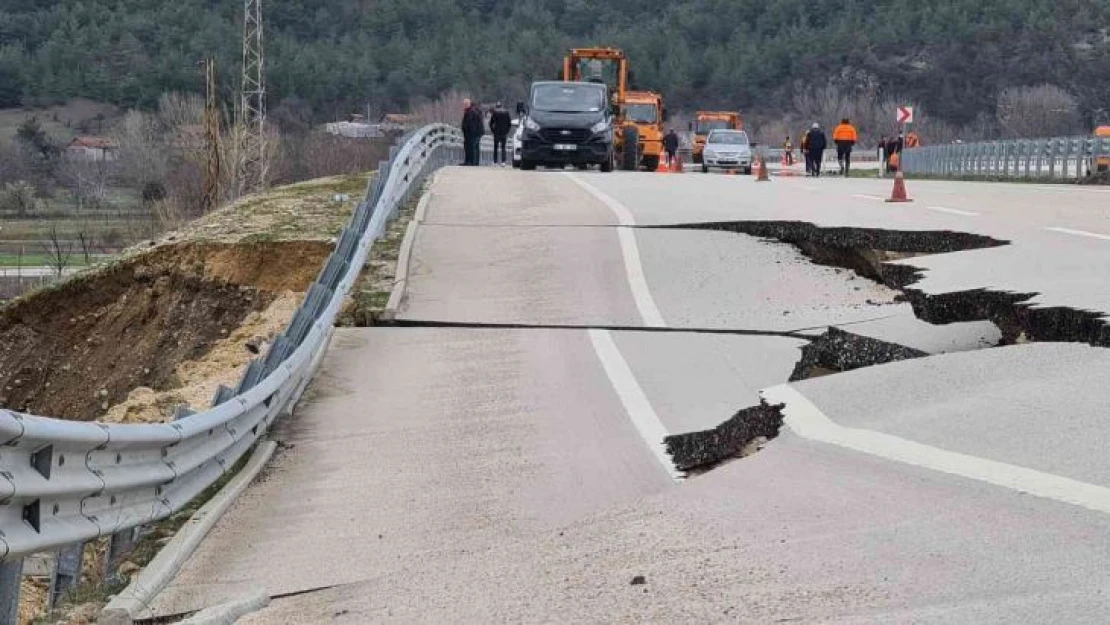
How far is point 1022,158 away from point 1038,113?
7752cm

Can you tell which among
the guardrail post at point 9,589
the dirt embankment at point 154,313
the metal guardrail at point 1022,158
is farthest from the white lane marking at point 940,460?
the metal guardrail at point 1022,158

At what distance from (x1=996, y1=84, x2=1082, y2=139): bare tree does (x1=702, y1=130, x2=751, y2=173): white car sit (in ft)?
197

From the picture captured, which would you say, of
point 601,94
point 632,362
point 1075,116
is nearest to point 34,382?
point 632,362

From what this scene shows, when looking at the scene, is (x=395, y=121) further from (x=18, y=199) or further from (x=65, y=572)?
(x=65, y=572)

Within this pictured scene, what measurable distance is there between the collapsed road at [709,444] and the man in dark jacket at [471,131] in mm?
22560

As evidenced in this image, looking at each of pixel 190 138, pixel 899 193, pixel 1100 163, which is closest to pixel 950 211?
pixel 899 193

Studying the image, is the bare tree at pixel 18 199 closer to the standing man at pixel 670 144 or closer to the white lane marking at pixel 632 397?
the standing man at pixel 670 144

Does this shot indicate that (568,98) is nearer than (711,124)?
Yes

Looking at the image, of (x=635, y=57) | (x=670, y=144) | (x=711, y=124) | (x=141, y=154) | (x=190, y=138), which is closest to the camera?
(x=670, y=144)

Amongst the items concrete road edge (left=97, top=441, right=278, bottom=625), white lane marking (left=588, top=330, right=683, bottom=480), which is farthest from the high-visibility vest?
concrete road edge (left=97, top=441, right=278, bottom=625)

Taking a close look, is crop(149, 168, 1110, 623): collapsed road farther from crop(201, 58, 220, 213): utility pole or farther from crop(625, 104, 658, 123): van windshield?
crop(625, 104, 658, 123): van windshield

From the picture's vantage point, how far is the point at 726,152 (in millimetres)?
55156

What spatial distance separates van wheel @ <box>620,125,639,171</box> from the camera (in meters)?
46.9

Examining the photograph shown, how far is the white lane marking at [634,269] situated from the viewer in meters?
14.3
